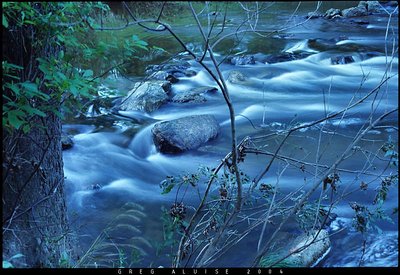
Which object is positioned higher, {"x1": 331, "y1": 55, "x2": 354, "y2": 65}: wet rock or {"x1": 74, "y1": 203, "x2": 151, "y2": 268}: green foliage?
{"x1": 331, "y1": 55, "x2": 354, "y2": 65}: wet rock

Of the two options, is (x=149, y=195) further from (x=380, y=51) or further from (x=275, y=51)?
(x=380, y=51)


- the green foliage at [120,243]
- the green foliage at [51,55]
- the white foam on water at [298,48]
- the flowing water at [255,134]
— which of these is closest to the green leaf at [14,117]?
the green foliage at [51,55]

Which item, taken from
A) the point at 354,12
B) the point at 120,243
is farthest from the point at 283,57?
the point at 120,243

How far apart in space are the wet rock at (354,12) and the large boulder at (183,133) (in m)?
3.29

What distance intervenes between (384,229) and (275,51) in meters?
4.54

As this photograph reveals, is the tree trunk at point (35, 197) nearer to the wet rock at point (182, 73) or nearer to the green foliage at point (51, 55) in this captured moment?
the green foliage at point (51, 55)

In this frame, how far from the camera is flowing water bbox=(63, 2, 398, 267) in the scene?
3.24 metres

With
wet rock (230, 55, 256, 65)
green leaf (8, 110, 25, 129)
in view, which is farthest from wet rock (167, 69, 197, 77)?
green leaf (8, 110, 25, 129)

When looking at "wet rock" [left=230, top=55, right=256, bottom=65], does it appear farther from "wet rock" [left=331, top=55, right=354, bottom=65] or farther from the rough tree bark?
the rough tree bark

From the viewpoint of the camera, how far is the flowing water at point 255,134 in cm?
324

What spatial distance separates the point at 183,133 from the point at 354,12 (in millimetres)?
4130

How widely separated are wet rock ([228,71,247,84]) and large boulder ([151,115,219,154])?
1.65 m

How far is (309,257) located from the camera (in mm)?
2963
